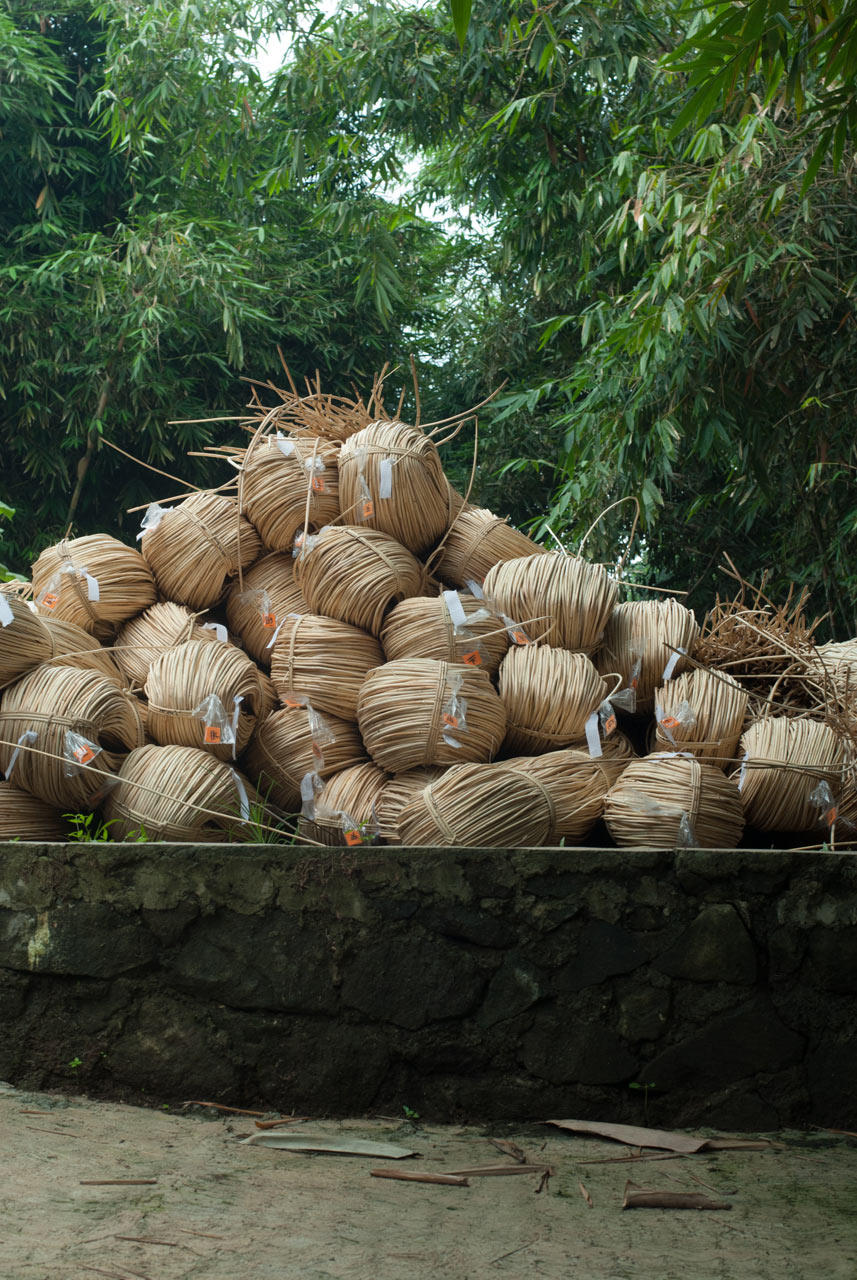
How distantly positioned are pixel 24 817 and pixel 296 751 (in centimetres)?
66

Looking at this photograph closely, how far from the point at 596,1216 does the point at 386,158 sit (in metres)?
6.47

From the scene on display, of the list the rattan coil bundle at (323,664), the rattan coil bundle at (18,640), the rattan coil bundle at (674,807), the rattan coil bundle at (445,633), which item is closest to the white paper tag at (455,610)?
the rattan coil bundle at (445,633)

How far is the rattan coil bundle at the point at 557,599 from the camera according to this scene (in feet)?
9.45

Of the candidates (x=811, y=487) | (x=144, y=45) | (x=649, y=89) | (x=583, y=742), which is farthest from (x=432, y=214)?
(x=583, y=742)

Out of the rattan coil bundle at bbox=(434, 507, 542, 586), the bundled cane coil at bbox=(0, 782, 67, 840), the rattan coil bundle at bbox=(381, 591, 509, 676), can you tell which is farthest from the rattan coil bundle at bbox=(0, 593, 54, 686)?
the rattan coil bundle at bbox=(434, 507, 542, 586)

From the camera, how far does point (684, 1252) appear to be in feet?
5.27

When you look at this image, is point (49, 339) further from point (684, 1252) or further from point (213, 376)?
point (684, 1252)

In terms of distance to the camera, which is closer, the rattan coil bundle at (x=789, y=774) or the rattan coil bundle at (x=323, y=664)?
the rattan coil bundle at (x=789, y=774)

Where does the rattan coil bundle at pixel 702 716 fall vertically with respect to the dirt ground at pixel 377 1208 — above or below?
above

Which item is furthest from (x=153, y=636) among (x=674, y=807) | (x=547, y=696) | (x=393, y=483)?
(x=674, y=807)

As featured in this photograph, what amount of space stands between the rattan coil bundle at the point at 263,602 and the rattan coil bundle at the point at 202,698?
12.4 inches

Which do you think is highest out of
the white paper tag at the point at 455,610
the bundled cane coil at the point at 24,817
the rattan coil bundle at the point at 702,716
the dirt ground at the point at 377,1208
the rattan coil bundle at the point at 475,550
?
the rattan coil bundle at the point at 475,550

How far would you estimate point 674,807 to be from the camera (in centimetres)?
252

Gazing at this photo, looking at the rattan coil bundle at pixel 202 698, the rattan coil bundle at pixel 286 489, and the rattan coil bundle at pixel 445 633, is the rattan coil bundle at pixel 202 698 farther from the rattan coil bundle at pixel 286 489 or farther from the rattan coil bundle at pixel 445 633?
the rattan coil bundle at pixel 286 489
